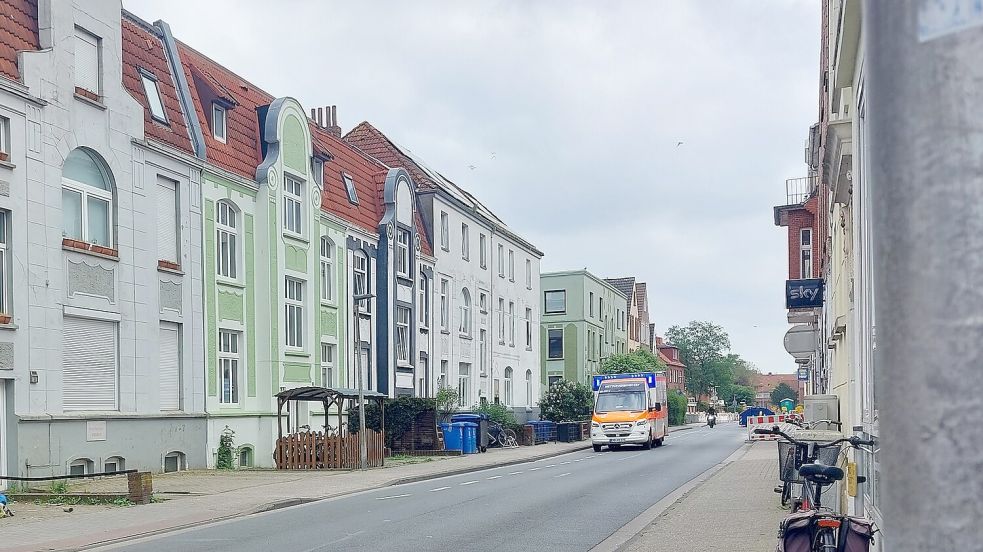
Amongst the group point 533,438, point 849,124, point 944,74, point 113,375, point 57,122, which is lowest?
point 533,438

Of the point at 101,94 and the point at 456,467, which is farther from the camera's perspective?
the point at 456,467

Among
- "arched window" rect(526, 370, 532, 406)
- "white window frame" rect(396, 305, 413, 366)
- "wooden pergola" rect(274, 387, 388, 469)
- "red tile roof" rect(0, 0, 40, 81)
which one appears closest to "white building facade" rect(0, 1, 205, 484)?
"red tile roof" rect(0, 0, 40, 81)

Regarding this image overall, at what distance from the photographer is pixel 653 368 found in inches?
2926

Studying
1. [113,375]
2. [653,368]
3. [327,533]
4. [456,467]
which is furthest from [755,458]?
[653,368]

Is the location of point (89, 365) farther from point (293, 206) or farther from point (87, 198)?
point (293, 206)

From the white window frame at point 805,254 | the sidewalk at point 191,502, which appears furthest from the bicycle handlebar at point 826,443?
the white window frame at point 805,254

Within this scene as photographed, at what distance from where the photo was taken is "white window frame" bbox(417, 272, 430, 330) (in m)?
42.0

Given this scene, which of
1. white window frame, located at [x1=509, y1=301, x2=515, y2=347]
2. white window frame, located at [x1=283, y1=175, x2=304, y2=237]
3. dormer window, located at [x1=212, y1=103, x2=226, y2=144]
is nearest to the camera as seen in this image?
dormer window, located at [x1=212, y1=103, x2=226, y2=144]

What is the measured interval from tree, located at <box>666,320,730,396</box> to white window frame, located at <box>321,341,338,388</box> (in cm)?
11341

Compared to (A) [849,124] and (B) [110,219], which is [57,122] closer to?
(B) [110,219]

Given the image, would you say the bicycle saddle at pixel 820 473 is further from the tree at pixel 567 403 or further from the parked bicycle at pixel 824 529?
the tree at pixel 567 403

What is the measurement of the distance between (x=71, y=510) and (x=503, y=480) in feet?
31.1

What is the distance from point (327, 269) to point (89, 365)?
12.6 metres

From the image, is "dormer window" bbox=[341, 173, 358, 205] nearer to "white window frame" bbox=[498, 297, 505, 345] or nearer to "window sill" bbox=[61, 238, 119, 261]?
"window sill" bbox=[61, 238, 119, 261]
